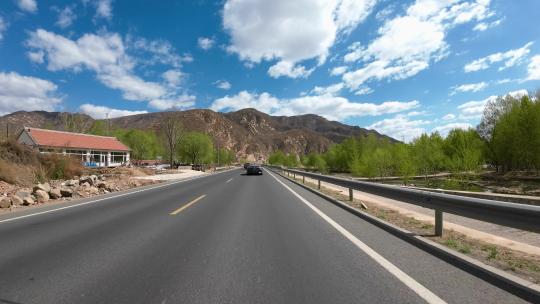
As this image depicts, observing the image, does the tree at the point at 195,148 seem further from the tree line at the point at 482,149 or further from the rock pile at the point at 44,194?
the rock pile at the point at 44,194

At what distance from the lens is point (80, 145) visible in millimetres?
63844

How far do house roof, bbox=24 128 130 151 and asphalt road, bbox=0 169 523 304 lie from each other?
58.4 metres

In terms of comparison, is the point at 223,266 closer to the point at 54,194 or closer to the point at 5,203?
the point at 5,203

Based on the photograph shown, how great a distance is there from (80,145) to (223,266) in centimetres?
6727

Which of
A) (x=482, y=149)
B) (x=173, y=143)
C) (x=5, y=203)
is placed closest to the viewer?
(x=5, y=203)

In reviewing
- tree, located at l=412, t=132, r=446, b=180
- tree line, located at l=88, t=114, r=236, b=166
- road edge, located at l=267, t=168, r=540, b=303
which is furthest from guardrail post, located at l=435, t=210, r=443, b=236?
tree line, located at l=88, t=114, r=236, b=166

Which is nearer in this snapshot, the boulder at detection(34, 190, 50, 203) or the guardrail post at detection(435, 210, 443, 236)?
the guardrail post at detection(435, 210, 443, 236)

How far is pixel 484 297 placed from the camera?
12.5 feet

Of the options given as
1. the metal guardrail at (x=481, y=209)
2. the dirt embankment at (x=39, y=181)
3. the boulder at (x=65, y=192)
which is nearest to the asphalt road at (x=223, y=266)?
the metal guardrail at (x=481, y=209)

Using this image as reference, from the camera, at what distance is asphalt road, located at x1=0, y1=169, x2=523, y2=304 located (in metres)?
3.90

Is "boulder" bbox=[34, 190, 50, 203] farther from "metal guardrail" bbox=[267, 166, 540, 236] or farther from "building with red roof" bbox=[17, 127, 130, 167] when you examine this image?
"building with red roof" bbox=[17, 127, 130, 167]

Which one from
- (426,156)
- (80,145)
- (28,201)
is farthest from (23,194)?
(80,145)

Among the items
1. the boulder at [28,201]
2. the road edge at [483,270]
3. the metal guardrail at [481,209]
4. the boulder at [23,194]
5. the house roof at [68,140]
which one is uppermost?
the house roof at [68,140]

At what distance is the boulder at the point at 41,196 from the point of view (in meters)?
15.5
